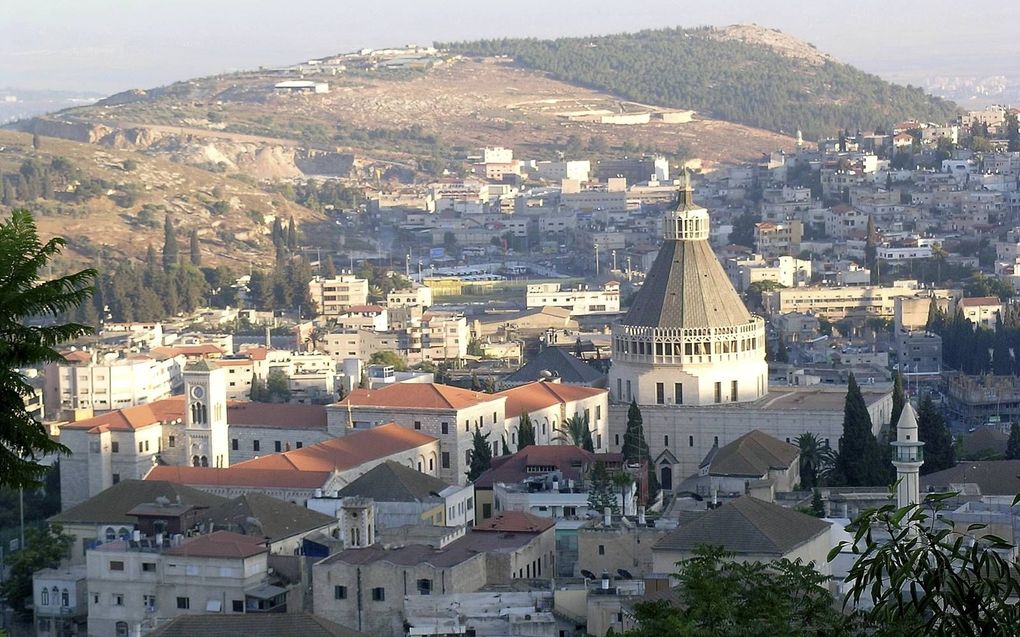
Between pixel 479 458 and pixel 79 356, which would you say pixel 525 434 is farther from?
pixel 79 356

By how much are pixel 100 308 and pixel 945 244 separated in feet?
153

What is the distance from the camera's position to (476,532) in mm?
49094

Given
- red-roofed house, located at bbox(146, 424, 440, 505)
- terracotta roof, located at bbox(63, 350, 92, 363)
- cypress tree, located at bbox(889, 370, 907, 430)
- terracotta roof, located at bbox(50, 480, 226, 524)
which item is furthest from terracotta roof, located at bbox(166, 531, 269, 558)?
terracotta roof, located at bbox(63, 350, 92, 363)

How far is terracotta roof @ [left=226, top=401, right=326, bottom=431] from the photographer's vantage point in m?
69.4

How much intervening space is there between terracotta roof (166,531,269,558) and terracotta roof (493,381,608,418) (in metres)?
22.1

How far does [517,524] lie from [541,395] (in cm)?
2292

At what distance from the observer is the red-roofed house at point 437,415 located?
67.1 m

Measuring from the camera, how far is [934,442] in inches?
2470

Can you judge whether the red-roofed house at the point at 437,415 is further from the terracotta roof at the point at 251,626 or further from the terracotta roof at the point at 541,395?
the terracotta roof at the point at 251,626

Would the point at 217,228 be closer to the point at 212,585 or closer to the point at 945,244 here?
the point at 945,244

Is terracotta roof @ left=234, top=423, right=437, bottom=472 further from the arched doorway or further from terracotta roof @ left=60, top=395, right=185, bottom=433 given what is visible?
the arched doorway

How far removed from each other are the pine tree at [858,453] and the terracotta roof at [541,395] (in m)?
9.71

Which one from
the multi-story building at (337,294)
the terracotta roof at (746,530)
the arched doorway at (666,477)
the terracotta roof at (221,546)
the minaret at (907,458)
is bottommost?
the arched doorway at (666,477)

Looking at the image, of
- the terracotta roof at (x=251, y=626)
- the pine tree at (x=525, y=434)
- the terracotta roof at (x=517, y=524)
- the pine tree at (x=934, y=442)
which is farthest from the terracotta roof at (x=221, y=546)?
the pine tree at (x=934, y=442)
